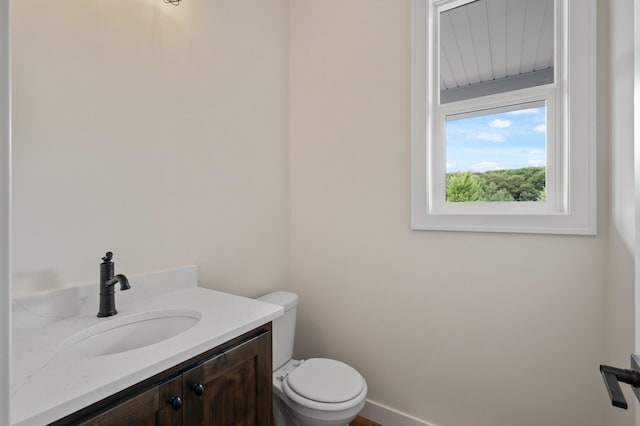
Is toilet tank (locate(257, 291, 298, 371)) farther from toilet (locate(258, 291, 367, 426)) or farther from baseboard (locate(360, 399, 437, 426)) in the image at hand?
baseboard (locate(360, 399, 437, 426))

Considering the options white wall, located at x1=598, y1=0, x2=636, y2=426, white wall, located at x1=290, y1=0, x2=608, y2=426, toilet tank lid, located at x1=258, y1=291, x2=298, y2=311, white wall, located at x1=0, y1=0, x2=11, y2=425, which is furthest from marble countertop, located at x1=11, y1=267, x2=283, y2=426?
white wall, located at x1=598, y1=0, x2=636, y2=426

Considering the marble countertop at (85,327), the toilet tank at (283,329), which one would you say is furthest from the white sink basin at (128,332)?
the toilet tank at (283,329)

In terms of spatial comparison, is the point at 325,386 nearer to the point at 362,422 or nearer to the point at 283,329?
the point at 283,329

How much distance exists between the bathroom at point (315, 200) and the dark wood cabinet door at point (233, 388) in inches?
23.9

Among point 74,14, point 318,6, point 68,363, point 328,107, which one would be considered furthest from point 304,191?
point 68,363

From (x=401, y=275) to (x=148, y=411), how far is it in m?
1.26

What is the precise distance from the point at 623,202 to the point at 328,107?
1421 mm

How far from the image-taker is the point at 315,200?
1.92m

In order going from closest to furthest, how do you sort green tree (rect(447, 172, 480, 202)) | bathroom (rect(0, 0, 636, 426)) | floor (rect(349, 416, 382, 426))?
bathroom (rect(0, 0, 636, 426)) < green tree (rect(447, 172, 480, 202)) < floor (rect(349, 416, 382, 426))

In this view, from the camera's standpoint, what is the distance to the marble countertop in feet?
1.99

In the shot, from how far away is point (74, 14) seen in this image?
3.50 ft

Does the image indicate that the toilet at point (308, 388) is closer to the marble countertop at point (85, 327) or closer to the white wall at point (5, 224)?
the marble countertop at point (85, 327)

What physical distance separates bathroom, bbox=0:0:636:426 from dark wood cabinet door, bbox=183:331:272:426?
607 mm

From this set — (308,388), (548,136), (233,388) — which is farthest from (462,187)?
(233,388)
